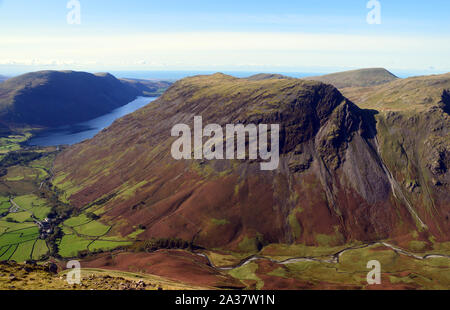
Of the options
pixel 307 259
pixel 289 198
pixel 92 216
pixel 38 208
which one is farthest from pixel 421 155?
Answer: pixel 38 208

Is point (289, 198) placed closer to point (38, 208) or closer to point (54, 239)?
point (54, 239)

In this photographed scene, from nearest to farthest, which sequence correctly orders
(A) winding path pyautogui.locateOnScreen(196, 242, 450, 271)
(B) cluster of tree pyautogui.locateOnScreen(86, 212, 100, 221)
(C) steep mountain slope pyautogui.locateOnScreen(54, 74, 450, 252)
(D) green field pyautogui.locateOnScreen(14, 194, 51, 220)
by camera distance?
(A) winding path pyautogui.locateOnScreen(196, 242, 450, 271) → (C) steep mountain slope pyautogui.locateOnScreen(54, 74, 450, 252) → (B) cluster of tree pyautogui.locateOnScreen(86, 212, 100, 221) → (D) green field pyautogui.locateOnScreen(14, 194, 51, 220)

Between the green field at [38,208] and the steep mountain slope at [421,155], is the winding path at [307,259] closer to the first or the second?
the steep mountain slope at [421,155]

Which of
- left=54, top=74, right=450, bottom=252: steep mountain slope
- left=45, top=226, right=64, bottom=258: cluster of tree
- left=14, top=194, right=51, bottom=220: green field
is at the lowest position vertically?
left=45, top=226, right=64, bottom=258: cluster of tree

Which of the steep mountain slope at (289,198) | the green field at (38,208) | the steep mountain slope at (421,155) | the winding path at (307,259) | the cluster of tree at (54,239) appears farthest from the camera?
the green field at (38,208)

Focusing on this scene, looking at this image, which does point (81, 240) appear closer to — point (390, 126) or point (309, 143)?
point (309, 143)

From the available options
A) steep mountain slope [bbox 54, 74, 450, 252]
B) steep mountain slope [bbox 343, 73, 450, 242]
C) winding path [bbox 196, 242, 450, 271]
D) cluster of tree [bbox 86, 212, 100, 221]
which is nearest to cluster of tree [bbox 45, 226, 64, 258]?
cluster of tree [bbox 86, 212, 100, 221]

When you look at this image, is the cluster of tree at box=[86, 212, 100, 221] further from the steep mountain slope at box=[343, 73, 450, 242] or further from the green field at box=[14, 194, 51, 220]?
the steep mountain slope at box=[343, 73, 450, 242]

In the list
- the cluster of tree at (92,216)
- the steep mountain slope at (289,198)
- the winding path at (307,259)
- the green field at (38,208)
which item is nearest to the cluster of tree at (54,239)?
the cluster of tree at (92,216)

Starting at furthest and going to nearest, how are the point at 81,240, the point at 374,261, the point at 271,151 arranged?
1. the point at 271,151
2. the point at 81,240
3. the point at 374,261

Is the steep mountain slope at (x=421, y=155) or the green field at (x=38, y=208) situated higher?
the steep mountain slope at (x=421, y=155)

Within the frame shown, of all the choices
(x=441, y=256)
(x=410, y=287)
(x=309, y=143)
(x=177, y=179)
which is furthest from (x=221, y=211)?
(x=441, y=256)
